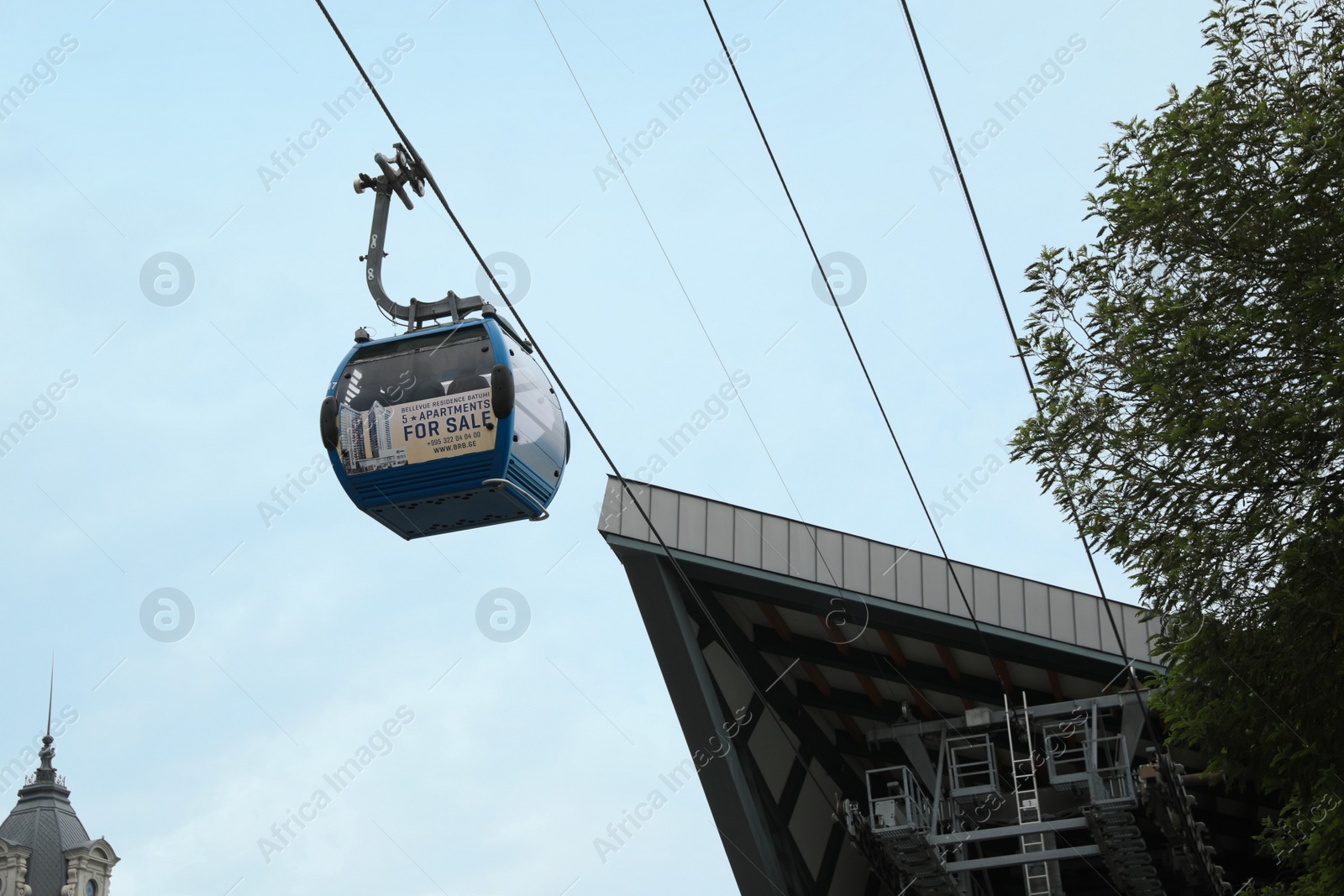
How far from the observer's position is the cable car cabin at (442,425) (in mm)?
9766

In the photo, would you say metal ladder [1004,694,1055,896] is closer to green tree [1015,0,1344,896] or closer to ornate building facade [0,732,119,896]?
green tree [1015,0,1344,896]

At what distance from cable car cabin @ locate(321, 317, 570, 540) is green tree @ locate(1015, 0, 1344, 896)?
4.85 meters

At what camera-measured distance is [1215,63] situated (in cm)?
1140

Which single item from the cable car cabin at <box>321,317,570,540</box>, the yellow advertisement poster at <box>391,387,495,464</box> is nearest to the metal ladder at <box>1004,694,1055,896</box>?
the cable car cabin at <box>321,317,570,540</box>

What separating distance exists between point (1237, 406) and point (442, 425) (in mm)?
5870

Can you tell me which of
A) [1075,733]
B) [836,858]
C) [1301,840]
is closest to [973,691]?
[1075,733]

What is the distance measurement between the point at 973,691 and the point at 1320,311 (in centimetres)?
1392

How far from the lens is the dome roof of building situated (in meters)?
86.5

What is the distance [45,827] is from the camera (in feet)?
293

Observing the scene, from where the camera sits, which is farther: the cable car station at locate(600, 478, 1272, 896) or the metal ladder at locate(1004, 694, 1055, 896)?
the cable car station at locate(600, 478, 1272, 896)

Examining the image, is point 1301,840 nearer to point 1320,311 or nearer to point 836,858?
point 1320,311

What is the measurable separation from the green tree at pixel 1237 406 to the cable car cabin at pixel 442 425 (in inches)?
191

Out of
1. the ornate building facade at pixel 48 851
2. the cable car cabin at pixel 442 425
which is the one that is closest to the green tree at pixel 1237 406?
the cable car cabin at pixel 442 425

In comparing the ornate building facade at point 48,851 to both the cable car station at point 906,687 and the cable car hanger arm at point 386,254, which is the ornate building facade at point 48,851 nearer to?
the cable car station at point 906,687
